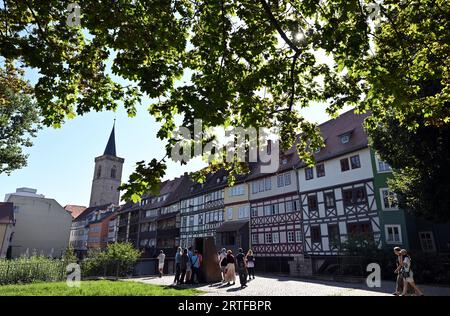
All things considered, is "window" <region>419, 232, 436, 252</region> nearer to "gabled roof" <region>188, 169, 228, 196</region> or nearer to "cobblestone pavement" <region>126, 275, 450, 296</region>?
"cobblestone pavement" <region>126, 275, 450, 296</region>

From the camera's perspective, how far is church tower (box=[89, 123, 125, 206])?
89.2 m

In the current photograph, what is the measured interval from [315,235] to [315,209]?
7.32 feet

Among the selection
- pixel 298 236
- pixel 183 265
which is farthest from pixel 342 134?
pixel 183 265

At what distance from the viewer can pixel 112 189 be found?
299 feet

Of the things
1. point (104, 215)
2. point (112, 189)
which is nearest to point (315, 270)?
point (104, 215)

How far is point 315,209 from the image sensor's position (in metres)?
28.2

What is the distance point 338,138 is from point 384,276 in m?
13.0

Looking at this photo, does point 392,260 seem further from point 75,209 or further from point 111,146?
point 75,209

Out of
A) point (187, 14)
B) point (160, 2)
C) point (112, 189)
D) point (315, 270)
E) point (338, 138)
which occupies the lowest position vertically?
point (315, 270)

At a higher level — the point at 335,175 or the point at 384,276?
the point at 335,175

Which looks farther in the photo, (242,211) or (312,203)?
(242,211)

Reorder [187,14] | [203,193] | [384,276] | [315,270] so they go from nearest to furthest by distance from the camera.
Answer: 1. [187,14]
2. [384,276]
3. [315,270]
4. [203,193]

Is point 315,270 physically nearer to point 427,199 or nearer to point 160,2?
point 427,199

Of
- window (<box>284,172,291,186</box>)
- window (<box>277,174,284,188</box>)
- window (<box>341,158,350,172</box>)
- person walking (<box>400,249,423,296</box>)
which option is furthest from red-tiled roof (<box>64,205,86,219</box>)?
person walking (<box>400,249,423,296</box>)
